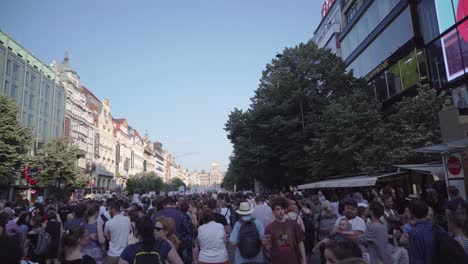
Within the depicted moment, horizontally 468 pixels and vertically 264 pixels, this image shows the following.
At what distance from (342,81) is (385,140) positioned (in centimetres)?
1283

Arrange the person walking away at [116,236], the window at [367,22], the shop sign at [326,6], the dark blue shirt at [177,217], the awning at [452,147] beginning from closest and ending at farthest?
the person walking away at [116,236] → the dark blue shirt at [177,217] → the awning at [452,147] → the window at [367,22] → the shop sign at [326,6]

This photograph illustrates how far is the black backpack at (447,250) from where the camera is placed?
3629mm

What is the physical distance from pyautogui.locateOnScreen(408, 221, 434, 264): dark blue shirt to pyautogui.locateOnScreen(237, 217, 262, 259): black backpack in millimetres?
2410

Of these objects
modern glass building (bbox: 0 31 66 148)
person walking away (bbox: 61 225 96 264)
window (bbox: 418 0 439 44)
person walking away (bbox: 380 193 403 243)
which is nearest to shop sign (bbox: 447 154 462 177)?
person walking away (bbox: 380 193 403 243)

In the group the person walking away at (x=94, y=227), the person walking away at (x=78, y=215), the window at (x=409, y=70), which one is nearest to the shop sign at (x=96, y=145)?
the window at (x=409, y=70)

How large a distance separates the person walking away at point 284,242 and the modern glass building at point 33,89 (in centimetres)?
4056

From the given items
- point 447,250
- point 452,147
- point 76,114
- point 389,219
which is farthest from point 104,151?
point 447,250

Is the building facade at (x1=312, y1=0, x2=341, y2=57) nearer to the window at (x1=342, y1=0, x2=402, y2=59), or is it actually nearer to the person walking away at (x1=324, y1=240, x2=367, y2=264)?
the window at (x1=342, y1=0, x2=402, y2=59)

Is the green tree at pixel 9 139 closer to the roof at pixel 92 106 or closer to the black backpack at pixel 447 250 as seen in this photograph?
the black backpack at pixel 447 250

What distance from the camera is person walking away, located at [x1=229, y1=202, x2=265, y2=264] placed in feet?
18.9

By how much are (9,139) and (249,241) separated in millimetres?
31225

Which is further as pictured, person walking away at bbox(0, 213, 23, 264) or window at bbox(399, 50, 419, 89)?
window at bbox(399, 50, 419, 89)

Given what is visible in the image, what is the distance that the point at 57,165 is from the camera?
3947cm

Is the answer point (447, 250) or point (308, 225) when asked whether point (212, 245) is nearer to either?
point (447, 250)
